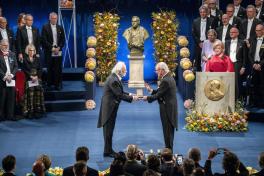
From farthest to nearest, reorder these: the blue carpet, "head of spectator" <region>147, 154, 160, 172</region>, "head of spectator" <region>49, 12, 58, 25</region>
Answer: "head of spectator" <region>49, 12, 58, 25</region> < the blue carpet < "head of spectator" <region>147, 154, 160, 172</region>

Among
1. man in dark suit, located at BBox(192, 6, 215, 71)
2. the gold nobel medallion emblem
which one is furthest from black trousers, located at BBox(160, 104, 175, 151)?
man in dark suit, located at BBox(192, 6, 215, 71)

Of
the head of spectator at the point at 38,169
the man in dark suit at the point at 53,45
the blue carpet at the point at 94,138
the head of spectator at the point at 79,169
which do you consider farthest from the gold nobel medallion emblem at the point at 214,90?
the head of spectator at the point at 38,169

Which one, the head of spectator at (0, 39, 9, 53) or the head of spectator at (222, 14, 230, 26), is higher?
the head of spectator at (222, 14, 230, 26)

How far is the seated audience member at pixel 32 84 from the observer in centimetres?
1553

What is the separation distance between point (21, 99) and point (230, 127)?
4795 mm

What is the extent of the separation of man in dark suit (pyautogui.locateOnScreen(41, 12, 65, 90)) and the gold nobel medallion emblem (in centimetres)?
410

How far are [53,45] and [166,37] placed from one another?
454 centimetres

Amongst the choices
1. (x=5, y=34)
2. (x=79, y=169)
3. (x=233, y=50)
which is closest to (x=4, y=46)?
(x=5, y=34)

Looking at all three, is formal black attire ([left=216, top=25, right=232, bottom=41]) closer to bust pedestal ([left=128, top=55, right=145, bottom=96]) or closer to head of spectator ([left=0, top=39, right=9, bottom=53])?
bust pedestal ([left=128, top=55, right=145, bottom=96])

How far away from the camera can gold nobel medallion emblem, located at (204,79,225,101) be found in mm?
14562

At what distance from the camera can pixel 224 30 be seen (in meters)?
16.2

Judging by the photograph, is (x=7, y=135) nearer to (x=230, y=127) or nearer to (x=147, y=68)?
(x=230, y=127)

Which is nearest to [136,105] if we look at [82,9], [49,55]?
[49,55]

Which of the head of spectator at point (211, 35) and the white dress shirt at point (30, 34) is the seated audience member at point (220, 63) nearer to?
the head of spectator at point (211, 35)
